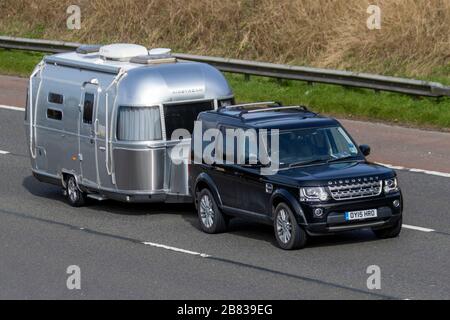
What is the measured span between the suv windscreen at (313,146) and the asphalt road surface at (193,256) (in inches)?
43.3

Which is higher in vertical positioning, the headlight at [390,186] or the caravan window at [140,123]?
the caravan window at [140,123]

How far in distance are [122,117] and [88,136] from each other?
95 centimetres

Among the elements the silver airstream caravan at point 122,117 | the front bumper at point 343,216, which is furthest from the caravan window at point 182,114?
the front bumper at point 343,216

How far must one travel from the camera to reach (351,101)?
2792 centimetres

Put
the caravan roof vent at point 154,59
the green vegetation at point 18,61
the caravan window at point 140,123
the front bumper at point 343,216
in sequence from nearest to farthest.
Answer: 1. the front bumper at point 343,216
2. the caravan window at point 140,123
3. the caravan roof vent at point 154,59
4. the green vegetation at point 18,61

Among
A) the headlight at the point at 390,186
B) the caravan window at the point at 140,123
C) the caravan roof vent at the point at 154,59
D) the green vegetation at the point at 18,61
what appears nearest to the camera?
the headlight at the point at 390,186

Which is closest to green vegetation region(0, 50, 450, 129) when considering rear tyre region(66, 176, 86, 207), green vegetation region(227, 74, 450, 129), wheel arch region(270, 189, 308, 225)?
green vegetation region(227, 74, 450, 129)

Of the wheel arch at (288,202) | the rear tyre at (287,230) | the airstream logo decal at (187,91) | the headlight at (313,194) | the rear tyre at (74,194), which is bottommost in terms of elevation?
the rear tyre at (74,194)

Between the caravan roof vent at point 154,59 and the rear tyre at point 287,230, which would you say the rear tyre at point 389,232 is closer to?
the rear tyre at point 287,230

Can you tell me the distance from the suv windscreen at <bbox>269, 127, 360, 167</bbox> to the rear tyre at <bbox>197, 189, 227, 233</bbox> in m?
1.30

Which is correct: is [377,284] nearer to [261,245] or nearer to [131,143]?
[261,245]

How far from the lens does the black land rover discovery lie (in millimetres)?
16953

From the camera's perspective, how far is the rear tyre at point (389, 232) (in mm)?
17609
